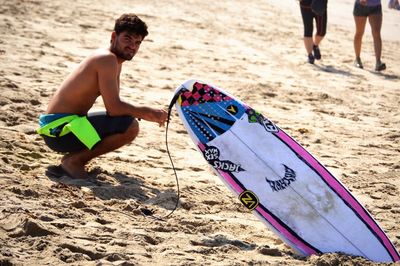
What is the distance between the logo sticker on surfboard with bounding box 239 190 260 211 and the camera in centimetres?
379

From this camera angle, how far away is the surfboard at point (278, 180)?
143 inches

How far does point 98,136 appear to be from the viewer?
4348mm

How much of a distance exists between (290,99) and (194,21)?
4.36 meters

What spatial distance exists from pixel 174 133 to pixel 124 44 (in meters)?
1.58

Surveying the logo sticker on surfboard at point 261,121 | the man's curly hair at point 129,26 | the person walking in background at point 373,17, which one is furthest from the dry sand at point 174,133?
the man's curly hair at point 129,26

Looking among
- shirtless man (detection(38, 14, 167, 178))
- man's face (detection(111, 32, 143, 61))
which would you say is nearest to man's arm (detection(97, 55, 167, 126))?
shirtless man (detection(38, 14, 167, 178))

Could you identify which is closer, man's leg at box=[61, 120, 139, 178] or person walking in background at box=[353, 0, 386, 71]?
man's leg at box=[61, 120, 139, 178]

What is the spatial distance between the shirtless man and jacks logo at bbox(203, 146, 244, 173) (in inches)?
16.9

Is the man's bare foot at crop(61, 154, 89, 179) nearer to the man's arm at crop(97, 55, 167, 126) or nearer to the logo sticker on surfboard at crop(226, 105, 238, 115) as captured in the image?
Answer: the man's arm at crop(97, 55, 167, 126)

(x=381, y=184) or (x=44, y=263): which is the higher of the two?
(x=44, y=263)

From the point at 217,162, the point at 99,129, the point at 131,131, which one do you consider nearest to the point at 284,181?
the point at 217,162

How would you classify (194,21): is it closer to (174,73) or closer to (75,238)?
(174,73)

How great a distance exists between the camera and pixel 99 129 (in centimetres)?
437

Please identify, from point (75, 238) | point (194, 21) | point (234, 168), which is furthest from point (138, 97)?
point (194, 21)
